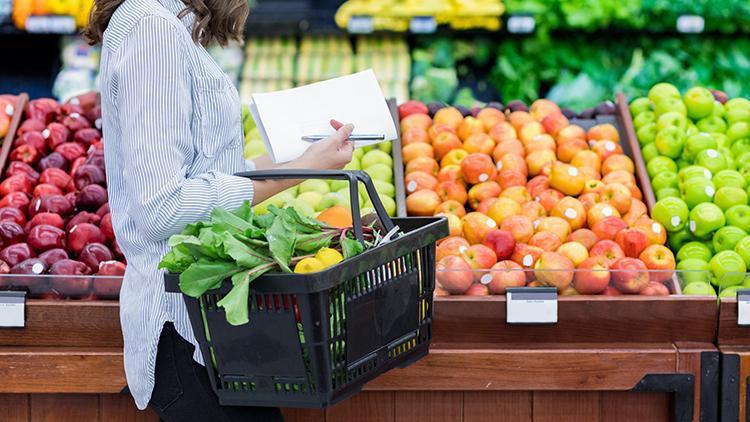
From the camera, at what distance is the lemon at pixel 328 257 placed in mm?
1611

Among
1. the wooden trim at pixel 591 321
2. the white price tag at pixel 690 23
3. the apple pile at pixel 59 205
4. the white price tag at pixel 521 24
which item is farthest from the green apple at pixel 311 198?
the white price tag at pixel 690 23

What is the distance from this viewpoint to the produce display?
188 inches

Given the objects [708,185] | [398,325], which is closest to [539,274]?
[398,325]

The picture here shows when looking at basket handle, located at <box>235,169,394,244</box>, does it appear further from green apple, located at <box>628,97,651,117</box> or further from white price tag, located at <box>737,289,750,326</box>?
green apple, located at <box>628,97,651,117</box>

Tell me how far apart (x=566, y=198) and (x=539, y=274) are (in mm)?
608

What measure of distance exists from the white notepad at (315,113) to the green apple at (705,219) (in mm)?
1188

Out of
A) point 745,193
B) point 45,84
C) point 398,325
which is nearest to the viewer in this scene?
point 398,325

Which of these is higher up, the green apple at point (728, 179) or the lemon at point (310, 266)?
the lemon at point (310, 266)

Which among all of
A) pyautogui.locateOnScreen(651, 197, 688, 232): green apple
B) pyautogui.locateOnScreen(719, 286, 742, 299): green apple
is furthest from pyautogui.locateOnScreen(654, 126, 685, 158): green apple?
pyautogui.locateOnScreen(719, 286, 742, 299): green apple

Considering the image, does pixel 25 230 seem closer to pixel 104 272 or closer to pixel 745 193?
pixel 104 272

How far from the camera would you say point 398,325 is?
1.71m

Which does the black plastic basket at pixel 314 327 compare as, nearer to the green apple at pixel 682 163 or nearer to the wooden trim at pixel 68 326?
the wooden trim at pixel 68 326

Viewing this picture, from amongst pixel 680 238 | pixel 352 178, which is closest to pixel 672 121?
pixel 680 238

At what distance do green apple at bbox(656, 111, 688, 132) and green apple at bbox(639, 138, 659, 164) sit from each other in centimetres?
6
